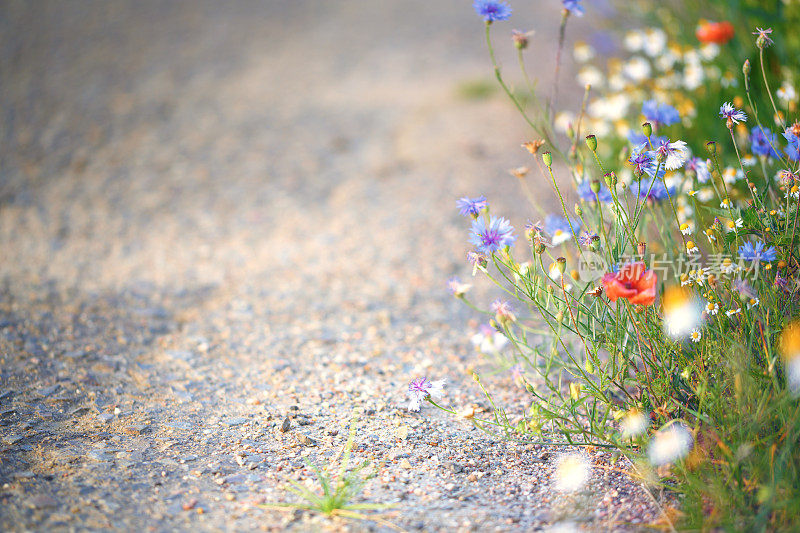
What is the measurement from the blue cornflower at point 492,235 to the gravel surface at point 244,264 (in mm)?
603

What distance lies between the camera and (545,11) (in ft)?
18.2

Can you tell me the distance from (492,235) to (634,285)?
0.35 m

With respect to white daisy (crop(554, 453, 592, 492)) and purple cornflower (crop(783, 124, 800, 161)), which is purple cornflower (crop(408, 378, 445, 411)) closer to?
white daisy (crop(554, 453, 592, 492))

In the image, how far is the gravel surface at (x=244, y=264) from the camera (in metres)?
1.53

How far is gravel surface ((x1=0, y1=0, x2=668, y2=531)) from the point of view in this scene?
1531 millimetres

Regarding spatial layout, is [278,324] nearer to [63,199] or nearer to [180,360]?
[180,360]

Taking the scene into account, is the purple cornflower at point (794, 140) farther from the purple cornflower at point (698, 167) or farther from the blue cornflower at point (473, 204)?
the blue cornflower at point (473, 204)

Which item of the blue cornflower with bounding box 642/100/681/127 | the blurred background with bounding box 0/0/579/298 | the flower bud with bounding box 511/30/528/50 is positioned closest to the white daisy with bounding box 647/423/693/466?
the blue cornflower with bounding box 642/100/681/127

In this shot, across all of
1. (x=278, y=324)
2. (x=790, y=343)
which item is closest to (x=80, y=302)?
(x=278, y=324)

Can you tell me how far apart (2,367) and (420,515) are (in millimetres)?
1574

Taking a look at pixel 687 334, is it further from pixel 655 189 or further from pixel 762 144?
pixel 762 144

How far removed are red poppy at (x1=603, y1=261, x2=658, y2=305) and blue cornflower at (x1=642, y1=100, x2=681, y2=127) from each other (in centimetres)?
58

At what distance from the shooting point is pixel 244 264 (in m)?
2.99

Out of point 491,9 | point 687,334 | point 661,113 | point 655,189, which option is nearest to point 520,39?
point 491,9
